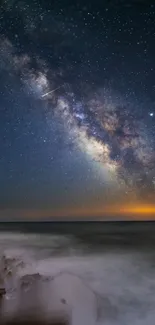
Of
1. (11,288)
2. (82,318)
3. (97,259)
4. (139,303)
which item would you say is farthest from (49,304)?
(97,259)

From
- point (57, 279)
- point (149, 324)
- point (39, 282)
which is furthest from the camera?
point (57, 279)

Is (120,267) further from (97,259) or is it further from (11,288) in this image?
(11,288)

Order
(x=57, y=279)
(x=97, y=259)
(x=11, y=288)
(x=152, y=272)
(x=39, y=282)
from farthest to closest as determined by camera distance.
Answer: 1. (x=97, y=259)
2. (x=152, y=272)
3. (x=57, y=279)
4. (x=39, y=282)
5. (x=11, y=288)

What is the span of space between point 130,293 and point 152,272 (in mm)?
8357

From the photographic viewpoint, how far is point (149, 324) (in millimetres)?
11445

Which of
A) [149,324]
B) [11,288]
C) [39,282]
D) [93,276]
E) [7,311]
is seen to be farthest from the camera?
[93,276]

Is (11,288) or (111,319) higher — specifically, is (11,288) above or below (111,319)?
above

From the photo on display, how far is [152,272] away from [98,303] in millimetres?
11845

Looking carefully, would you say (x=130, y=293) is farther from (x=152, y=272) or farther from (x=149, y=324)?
(x=152, y=272)

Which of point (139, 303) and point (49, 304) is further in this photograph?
point (139, 303)

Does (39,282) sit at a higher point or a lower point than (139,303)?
higher

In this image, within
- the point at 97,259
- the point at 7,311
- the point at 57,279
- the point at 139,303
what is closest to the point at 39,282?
the point at 57,279

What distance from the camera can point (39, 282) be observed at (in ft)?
→ 46.8

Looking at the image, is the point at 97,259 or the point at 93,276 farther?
the point at 97,259
